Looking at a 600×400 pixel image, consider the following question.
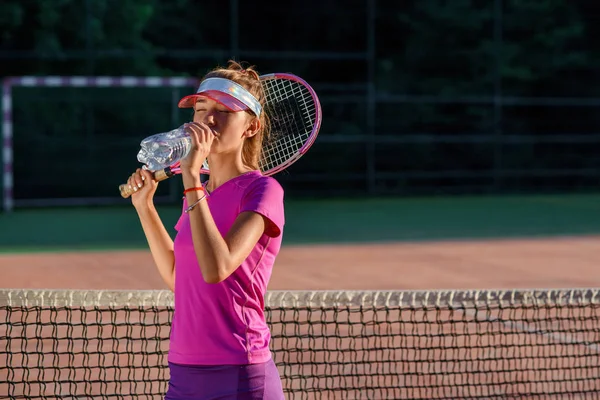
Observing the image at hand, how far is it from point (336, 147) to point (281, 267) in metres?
8.72

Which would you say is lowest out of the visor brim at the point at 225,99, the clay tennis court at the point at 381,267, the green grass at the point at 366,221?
the green grass at the point at 366,221

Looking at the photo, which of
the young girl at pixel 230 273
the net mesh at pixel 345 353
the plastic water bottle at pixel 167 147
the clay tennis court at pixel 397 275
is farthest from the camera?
the clay tennis court at pixel 397 275

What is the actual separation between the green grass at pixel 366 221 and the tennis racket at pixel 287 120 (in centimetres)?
955

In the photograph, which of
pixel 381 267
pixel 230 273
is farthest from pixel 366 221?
pixel 230 273

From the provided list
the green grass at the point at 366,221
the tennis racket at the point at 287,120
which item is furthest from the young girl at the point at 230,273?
the green grass at the point at 366,221

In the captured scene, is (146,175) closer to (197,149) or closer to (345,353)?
(197,149)

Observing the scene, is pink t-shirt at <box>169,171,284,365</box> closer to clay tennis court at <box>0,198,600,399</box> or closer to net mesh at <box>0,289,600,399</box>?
net mesh at <box>0,289,600,399</box>

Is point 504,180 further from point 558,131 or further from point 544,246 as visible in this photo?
point 544,246

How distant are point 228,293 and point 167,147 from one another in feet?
1.38

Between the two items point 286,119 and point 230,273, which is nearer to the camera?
point 230,273

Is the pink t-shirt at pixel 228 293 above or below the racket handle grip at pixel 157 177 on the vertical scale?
below

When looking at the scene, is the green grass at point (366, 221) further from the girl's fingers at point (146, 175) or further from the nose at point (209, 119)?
the nose at point (209, 119)

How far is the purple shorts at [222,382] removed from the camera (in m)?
2.92

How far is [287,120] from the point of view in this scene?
3.76 m
